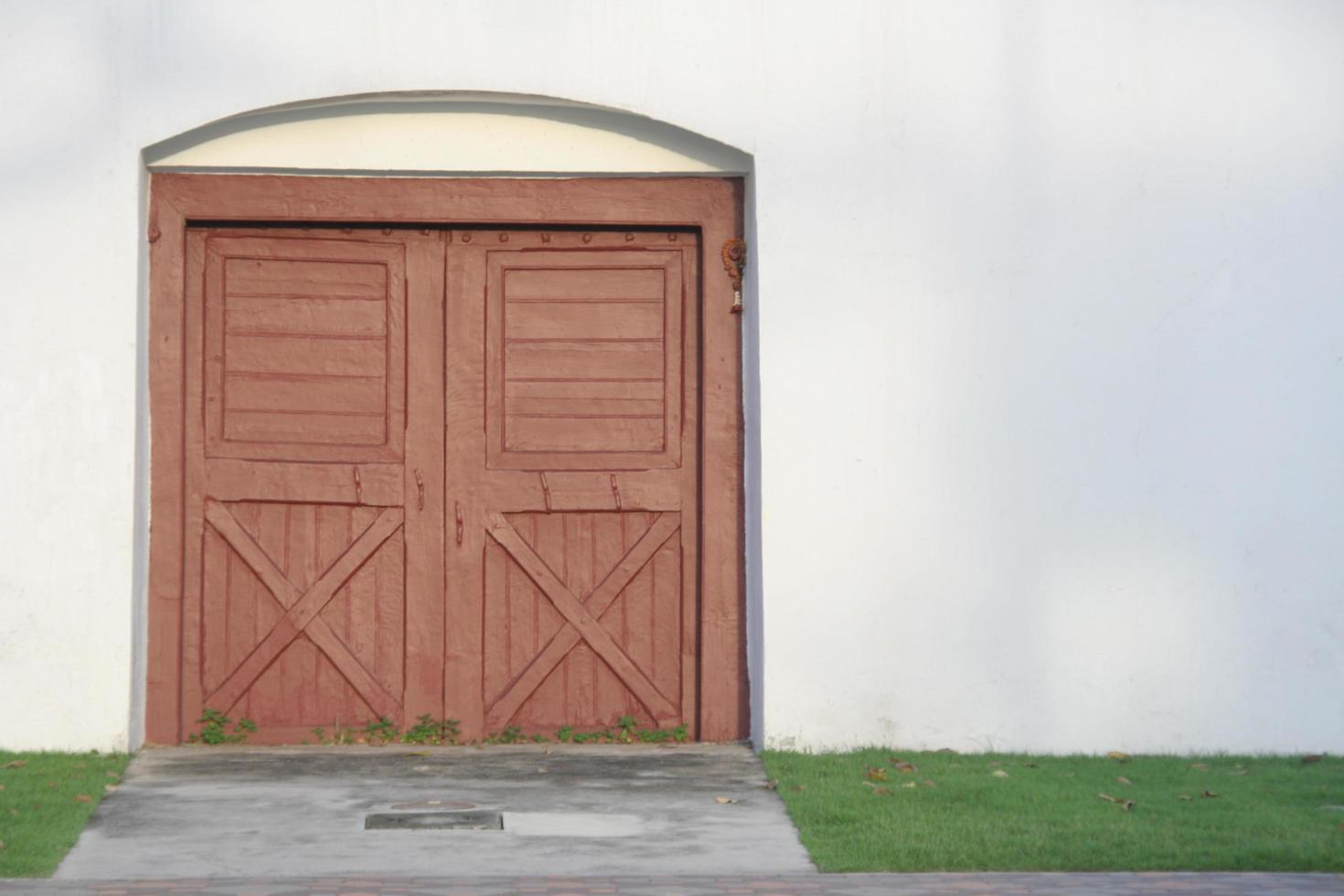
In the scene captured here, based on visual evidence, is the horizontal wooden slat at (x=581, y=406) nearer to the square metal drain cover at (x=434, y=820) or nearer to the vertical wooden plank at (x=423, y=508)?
the vertical wooden plank at (x=423, y=508)

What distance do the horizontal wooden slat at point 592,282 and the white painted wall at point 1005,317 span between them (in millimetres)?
707

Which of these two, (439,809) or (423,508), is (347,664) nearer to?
(423,508)

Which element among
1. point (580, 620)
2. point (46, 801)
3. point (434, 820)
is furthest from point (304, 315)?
point (434, 820)

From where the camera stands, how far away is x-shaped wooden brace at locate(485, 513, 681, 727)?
8.55 meters

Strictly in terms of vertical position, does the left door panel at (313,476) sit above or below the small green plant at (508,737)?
above

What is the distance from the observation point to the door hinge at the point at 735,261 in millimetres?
8484

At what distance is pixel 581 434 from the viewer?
8.60m

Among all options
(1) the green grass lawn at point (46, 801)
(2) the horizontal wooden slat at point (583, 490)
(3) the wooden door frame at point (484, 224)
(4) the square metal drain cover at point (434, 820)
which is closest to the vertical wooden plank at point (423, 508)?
(2) the horizontal wooden slat at point (583, 490)

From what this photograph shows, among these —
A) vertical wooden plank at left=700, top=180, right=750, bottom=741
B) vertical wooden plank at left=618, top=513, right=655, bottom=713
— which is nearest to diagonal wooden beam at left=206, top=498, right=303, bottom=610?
vertical wooden plank at left=618, top=513, right=655, bottom=713

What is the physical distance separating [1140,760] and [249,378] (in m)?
4.57

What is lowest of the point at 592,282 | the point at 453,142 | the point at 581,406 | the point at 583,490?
the point at 583,490

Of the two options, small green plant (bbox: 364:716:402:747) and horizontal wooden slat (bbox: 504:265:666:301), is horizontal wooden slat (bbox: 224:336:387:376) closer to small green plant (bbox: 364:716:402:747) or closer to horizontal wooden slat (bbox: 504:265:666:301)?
horizontal wooden slat (bbox: 504:265:666:301)

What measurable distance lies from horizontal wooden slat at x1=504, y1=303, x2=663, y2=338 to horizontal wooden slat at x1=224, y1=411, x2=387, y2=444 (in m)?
0.95

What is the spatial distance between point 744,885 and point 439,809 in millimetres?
1661
